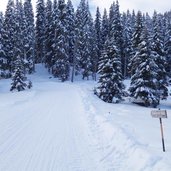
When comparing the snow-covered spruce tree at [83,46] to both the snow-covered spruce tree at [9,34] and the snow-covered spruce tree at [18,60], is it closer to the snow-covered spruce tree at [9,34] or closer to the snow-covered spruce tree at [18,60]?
the snow-covered spruce tree at [18,60]

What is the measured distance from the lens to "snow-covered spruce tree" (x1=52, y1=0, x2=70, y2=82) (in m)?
54.1

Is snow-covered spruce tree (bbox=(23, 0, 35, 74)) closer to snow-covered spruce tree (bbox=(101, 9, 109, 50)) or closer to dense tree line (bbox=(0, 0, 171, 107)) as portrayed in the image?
dense tree line (bbox=(0, 0, 171, 107))

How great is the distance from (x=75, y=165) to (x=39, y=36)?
62.4 meters

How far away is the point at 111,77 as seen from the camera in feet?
103

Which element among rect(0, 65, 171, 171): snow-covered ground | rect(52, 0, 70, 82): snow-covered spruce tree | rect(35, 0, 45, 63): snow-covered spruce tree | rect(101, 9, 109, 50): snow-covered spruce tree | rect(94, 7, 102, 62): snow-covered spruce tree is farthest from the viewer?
rect(101, 9, 109, 50): snow-covered spruce tree

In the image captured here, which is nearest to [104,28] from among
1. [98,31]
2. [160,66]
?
[98,31]

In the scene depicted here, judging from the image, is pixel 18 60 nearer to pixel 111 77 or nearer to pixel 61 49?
pixel 111 77

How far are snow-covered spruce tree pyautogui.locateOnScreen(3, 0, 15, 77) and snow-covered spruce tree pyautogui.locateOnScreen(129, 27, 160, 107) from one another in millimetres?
29704

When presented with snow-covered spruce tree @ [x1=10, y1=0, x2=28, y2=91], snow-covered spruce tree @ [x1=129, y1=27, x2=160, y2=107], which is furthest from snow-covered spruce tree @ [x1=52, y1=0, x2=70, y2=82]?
snow-covered spruce tree @ [x1=129, y1=27, x2=160, y2=107]

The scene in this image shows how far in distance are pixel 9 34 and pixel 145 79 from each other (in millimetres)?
34013

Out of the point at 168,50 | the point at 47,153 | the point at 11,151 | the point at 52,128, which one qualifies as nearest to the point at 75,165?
the point at 47,153

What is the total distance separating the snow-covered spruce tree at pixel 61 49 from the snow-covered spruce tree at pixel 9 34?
8.30 meters

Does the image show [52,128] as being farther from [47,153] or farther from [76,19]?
[76,19]

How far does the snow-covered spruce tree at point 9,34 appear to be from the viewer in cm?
5482
